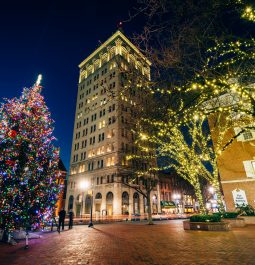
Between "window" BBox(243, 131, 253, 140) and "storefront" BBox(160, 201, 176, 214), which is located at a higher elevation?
"window" BBox(243, 131, 253, 140)

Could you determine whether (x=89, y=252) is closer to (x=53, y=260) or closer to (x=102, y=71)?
(x=53, y=260)

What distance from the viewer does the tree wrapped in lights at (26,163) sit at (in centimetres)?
935

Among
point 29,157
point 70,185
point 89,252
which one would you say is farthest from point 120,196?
point 89,252

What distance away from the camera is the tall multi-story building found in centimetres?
3650

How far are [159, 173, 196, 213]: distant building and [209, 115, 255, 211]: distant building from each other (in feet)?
110

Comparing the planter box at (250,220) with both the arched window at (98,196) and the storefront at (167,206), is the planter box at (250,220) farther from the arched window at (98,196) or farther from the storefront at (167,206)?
the storefront at (167,206)

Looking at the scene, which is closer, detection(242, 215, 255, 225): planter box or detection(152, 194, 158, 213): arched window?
detection(242, 215, 255, 225): planter box

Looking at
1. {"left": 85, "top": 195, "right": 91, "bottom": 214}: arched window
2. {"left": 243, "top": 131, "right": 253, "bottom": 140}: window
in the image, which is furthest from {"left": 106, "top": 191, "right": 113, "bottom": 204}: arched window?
{"left": 243, "top": 131, "right": 253, "bottom": 140}: window

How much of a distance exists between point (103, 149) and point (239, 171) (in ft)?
94.3

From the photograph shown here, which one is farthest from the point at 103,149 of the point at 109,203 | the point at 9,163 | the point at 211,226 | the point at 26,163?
the point at 211,226

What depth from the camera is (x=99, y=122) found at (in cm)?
4541

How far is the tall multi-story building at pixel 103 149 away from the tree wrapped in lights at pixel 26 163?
765 inches

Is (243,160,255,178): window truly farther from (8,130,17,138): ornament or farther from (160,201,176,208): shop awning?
(160,201,176,208): shop awning

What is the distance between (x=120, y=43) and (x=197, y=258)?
51.3 m
